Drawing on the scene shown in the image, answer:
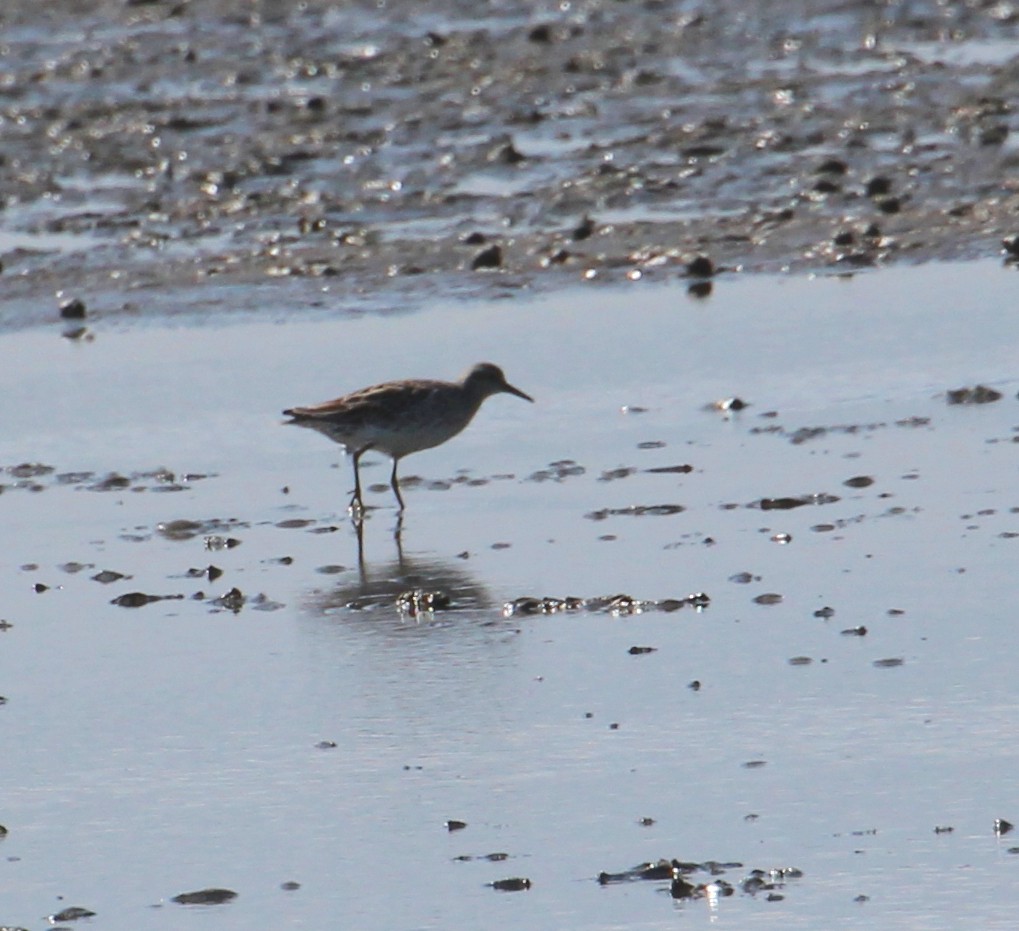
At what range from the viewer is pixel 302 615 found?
905cm

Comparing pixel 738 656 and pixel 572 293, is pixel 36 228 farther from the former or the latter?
pixel 738 656

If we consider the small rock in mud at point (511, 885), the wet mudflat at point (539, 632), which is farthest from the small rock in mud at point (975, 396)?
the small rock in mud at point (511, 885)

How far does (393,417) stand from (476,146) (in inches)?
352

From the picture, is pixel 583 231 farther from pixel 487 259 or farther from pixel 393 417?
pixel 393 417

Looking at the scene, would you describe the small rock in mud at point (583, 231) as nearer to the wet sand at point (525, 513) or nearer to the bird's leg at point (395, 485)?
the wet sand at point (525, 513)

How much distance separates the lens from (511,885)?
624 centimetres

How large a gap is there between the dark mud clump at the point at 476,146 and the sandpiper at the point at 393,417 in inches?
148

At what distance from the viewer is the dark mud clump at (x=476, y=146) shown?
52.1 feet

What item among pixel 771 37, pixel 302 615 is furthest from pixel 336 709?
pixel 771 37

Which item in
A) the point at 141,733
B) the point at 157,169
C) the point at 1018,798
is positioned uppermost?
the point at 157,169

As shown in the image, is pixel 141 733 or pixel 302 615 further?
pixel 302 615

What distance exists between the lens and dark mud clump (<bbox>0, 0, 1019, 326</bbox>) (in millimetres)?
15891

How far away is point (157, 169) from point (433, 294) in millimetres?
5416

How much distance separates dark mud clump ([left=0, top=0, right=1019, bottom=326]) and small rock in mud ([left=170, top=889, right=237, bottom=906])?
913cm
